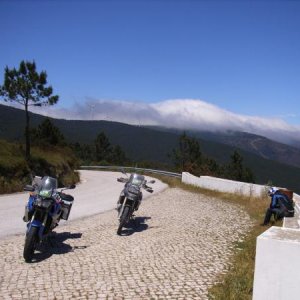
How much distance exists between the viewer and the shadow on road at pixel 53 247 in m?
8.07

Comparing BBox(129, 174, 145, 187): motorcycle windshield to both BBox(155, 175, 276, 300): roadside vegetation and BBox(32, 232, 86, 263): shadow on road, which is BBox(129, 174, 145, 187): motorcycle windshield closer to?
BBox(32, 232, 86, 263): shadow on road

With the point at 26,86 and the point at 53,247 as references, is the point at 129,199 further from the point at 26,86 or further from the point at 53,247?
the point at 26,86

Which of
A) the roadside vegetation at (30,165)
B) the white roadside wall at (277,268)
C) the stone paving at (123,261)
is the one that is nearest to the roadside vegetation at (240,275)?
the stone paving at (123,261)

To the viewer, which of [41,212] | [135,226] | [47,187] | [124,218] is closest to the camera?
[41,212]

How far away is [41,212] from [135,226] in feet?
14.2

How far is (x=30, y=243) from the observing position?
7.52 meters

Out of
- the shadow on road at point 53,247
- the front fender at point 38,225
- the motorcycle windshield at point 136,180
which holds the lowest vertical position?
the shadow on road at point 53,247

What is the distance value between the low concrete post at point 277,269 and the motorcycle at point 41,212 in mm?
4344

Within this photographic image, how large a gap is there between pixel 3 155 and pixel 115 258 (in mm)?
19140

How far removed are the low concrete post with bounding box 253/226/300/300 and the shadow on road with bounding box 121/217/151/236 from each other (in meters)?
6.18

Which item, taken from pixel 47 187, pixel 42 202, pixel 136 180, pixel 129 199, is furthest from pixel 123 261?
pixel 136 180

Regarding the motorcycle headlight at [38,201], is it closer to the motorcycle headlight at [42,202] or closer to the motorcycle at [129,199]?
the motorcycle headlight at [42,202]

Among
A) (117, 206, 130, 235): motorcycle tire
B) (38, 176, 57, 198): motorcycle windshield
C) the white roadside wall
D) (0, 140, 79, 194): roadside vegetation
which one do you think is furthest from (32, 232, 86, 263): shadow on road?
(0, 140, 79, 194): roadside vegetation

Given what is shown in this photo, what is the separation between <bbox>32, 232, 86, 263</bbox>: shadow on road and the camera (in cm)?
807
